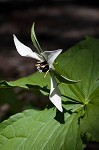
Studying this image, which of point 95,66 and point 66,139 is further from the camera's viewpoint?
point 95,66

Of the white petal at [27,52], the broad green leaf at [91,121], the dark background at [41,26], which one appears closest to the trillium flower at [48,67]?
the white petal at [27,52]

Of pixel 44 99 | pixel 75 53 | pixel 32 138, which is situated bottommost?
pixel 44 99

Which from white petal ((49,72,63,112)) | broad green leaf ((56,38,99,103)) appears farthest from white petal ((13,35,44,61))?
broad green leaf ((56,38,99,103))

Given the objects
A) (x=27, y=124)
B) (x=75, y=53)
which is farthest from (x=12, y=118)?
(x=75, y=53)

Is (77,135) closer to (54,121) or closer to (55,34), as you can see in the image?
(54,121)

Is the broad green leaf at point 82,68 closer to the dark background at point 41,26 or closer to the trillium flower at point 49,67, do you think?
the trillium flower at point 49,67

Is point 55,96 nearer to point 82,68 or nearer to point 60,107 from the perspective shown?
point 60,107
